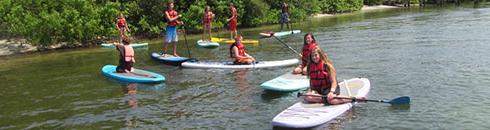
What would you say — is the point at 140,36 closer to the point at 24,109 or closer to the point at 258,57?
the point at 258,57

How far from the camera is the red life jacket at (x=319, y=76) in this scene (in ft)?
35.1

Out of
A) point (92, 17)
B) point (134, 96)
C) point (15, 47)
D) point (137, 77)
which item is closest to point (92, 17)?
point (92, 17)

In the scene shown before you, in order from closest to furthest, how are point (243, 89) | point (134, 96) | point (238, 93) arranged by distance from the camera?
point (238, 93) → point (134, 96) → point (243, 89)

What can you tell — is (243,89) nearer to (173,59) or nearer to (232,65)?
(232,65)

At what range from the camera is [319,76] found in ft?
35.2

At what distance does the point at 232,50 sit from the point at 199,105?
17.2 feet

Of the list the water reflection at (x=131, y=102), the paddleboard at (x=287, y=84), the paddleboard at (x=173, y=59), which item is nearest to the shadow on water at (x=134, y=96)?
the water reflection at (x=131, y=102)

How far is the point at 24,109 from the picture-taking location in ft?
42.1

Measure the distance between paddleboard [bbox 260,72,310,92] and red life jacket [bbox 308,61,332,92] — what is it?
1834mm

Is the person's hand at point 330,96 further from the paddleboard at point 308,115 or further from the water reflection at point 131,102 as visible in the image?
the water reflection at point 131,102

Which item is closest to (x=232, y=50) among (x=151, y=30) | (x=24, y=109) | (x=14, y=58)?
(x=24, y=109)

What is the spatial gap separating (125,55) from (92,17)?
1474 centimetres

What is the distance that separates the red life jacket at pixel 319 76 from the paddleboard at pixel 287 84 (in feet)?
6.02

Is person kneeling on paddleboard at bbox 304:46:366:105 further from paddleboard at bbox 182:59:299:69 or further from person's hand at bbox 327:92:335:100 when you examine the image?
paddleboard at bbox 182:59:299:69
